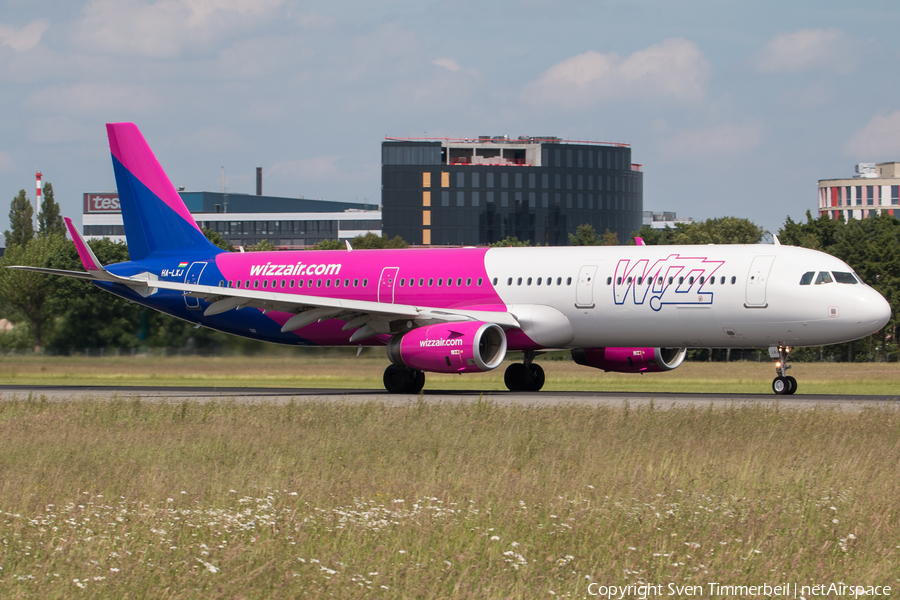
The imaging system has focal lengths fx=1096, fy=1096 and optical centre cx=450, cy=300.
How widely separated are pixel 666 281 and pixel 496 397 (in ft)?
15.8

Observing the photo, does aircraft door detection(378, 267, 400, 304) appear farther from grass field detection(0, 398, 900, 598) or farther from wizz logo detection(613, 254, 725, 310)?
grass field detection(0, 398, 900, 598)

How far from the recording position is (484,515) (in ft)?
31.6

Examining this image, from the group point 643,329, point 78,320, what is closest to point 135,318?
point 78,320

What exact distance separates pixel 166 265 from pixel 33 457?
796 inches

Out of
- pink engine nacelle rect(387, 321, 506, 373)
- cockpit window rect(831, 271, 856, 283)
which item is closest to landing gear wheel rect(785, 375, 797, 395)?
cockpit window rect(831, 271, 856, 283)

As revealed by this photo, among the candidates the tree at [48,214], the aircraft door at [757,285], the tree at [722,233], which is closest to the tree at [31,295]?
the aircraft door at [757,285]

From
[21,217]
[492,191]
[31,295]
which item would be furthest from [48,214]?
[31,295]

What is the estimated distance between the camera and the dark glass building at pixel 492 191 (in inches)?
6540

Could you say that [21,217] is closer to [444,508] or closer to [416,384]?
[416,384]

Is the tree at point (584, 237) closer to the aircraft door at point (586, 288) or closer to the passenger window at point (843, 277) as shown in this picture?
the aircraft door at point (586, 288)

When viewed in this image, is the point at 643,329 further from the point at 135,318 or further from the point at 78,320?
the point at 78,320

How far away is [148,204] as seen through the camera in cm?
3422

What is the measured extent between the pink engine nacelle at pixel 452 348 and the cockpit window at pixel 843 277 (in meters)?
7.75

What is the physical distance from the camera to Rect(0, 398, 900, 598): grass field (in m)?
7.73
